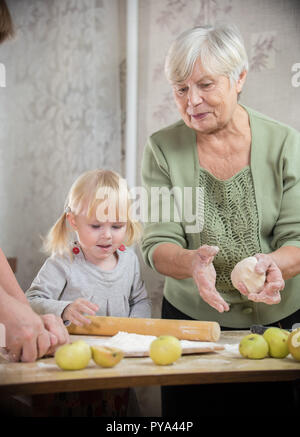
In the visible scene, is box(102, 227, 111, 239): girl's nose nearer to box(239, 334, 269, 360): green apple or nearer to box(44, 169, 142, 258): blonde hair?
box(44, 169, 142, 258): blonde hair

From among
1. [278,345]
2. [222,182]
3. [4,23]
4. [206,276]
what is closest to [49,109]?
[4,23]

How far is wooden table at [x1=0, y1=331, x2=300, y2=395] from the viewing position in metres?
0.86

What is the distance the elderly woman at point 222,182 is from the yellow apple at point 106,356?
28 centimetres

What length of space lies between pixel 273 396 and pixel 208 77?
742mm

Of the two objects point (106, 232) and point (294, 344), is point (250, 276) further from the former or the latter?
point (106, 232)

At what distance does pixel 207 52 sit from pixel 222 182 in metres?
0.30

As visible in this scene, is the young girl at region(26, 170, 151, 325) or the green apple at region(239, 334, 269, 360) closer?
the green apple at region(239, 334, 269, 360)

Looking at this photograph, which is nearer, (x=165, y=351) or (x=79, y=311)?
(x=165, y=351)

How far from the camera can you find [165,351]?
0.94 metres

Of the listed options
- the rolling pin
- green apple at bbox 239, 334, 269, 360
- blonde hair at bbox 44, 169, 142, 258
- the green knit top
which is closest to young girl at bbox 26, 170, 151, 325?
blonde hair at bbox 44, 169, 142, 258

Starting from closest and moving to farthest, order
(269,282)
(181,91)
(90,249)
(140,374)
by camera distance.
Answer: (140,374) < (269,282) < (181,91) < (90,249)

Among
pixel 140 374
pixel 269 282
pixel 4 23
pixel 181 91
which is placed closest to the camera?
pixel 140 374

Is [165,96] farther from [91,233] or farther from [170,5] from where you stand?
[91,233]

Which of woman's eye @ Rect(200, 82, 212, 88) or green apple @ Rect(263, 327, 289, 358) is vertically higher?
woman's eye @ Rect(200, 82, 212, 88)
